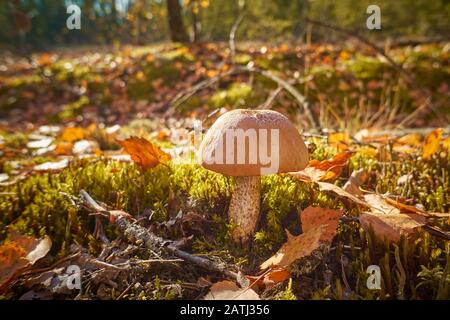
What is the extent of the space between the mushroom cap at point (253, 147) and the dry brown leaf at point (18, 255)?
2.91ft

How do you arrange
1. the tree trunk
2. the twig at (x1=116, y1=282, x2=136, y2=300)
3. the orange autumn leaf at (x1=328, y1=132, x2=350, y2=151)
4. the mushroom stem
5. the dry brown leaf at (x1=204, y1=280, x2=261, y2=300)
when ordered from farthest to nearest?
the tree trunk, the orange autumn leaf at (x1=328, y1=132, x2=350, y2=151), the mushroom stem, the twig at (x1=116, y1=282, x2=136, y2=300), the dry brown leaf at (x1=204, y1=280, x2=261, y2=300)

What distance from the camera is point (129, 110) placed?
655 cm

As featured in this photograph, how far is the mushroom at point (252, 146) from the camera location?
137 centimetres

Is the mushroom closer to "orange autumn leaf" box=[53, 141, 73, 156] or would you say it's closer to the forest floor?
the forest floor

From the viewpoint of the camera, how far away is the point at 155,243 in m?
1.57

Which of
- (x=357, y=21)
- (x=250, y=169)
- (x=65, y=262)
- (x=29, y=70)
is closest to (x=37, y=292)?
(x=65, y=262)

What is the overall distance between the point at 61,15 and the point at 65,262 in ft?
139

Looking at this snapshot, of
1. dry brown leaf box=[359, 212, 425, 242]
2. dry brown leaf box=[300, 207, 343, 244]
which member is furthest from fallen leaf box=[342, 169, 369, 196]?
dry brown leaf box=[300, 207, 343, 244]

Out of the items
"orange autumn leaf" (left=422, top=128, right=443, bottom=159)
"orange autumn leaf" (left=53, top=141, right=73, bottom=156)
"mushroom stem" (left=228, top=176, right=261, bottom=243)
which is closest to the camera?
"mushroom stem" (left=228, top=176, right=261, bottom=243)

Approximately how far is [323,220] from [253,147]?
18.1 inches

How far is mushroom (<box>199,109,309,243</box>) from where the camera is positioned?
1.37 m

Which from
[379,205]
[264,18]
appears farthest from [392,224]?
[264,18]

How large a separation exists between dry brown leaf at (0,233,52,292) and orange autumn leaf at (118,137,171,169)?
2.03ft

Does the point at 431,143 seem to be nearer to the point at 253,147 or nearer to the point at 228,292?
the point at 253,147
